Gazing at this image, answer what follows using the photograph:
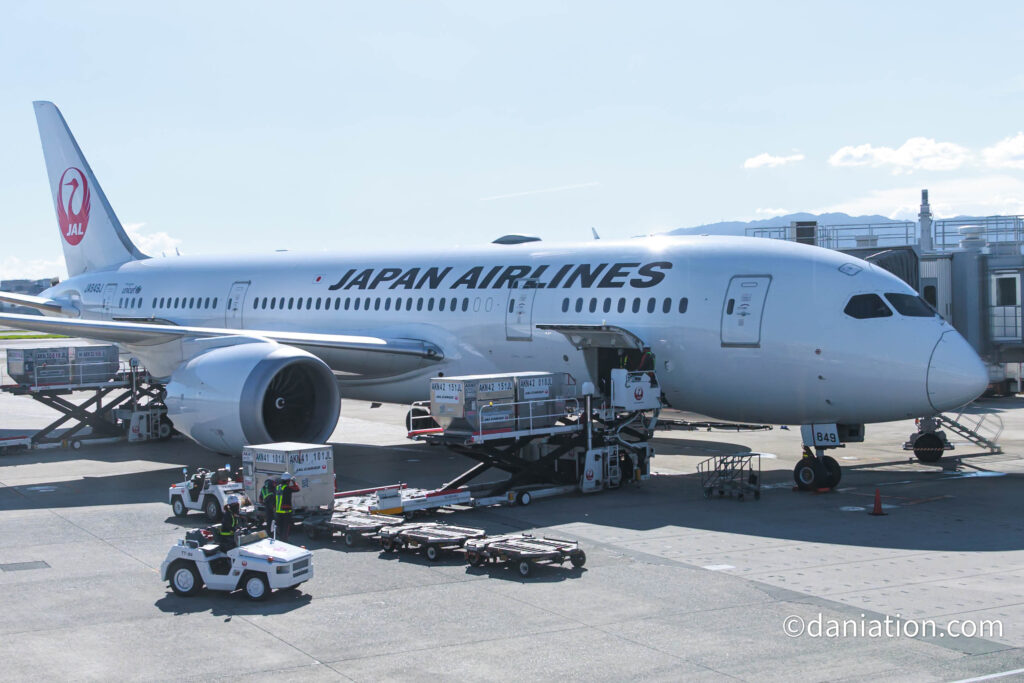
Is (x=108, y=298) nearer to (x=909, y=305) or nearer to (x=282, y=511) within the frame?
(x=282, y=511)

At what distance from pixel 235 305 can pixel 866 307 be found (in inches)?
626

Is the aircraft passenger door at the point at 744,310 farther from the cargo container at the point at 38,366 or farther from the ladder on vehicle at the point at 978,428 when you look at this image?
the cargo container at the point at 38,366

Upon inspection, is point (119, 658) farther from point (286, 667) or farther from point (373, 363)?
point (373, 363)

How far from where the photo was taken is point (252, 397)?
59.8ft

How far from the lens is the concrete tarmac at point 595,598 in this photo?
9484mm

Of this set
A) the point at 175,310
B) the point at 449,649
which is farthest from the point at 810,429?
the point at 175,310

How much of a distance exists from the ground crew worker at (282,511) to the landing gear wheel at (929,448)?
13404mm

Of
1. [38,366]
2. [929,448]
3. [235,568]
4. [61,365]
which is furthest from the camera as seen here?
[61,365]

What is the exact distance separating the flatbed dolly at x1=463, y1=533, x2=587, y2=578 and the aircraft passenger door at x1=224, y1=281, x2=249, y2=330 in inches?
601

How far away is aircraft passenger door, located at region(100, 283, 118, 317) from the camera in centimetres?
3130

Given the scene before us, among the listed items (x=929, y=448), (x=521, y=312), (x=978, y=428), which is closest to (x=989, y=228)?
(x=978, y=428)

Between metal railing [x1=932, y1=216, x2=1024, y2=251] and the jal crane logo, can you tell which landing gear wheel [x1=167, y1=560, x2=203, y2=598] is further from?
metal railing [x1=932, y1=216, x2=1024, y2=251]

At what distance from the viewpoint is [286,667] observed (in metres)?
9.40

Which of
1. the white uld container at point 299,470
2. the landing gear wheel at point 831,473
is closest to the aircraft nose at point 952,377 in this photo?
the landing gear wheel at point 831,473
